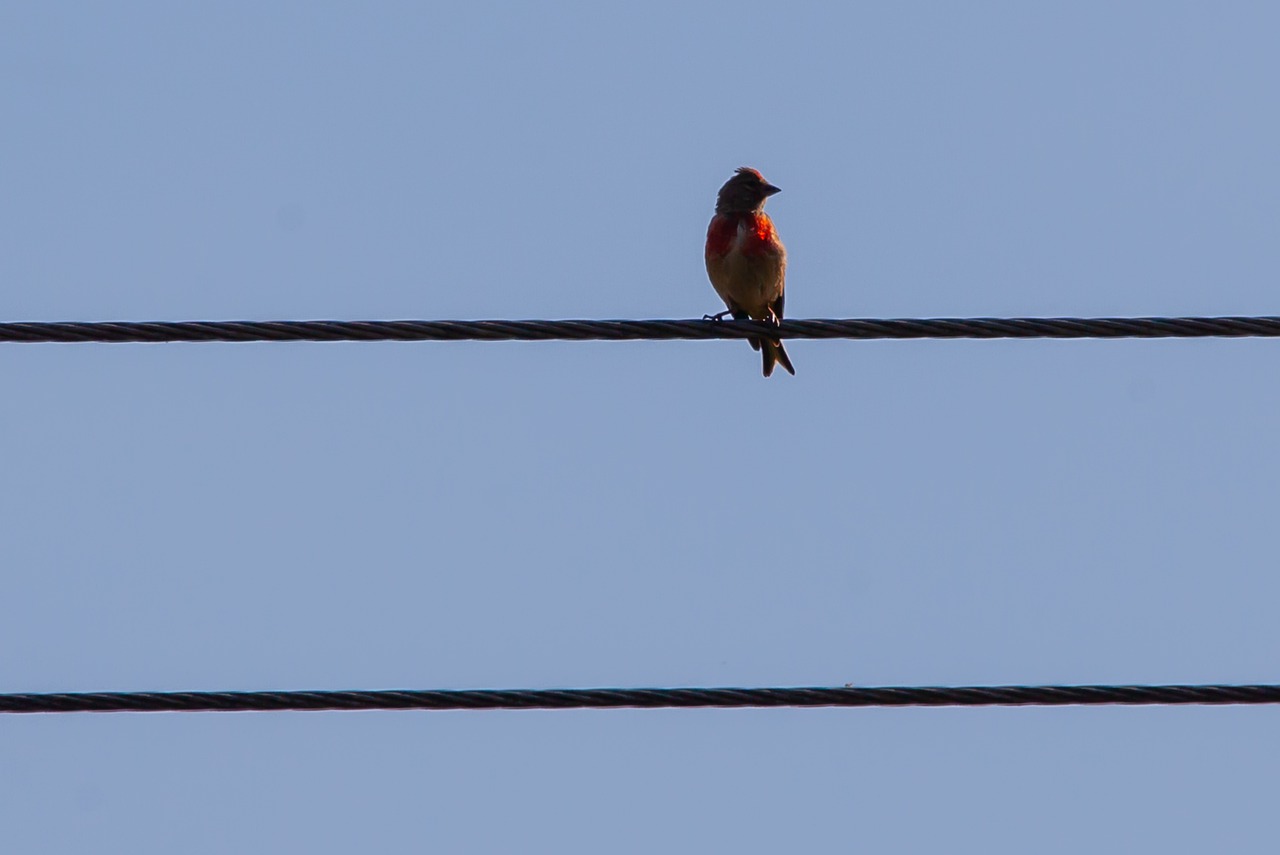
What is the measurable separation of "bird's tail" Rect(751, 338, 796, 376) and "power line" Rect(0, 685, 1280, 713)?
203 inches

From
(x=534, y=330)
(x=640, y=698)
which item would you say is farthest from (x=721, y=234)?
(x=640, y=698)

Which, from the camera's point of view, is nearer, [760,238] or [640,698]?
[640,698]

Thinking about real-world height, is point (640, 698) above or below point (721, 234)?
below

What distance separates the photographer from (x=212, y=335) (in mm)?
5648

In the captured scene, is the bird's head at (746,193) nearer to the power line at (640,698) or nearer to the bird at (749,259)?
the bird at (749,259)

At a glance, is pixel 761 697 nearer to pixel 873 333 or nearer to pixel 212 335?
pixel 873 333

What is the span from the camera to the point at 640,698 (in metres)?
4.97

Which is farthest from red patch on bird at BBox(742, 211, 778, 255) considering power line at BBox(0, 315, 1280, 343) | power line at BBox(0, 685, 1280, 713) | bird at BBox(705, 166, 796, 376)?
power line at BBox(0, 685, 1280, 713)

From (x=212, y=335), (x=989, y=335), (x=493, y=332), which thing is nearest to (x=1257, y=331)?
(x=989, y=335)

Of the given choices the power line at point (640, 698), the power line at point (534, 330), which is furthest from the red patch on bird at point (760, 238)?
the power line at point (640, 698)

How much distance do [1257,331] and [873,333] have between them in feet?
3.64

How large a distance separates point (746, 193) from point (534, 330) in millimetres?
5298

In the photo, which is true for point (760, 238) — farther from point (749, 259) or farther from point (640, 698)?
point (640, 698)

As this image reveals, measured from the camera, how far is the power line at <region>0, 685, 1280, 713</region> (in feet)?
16.2
